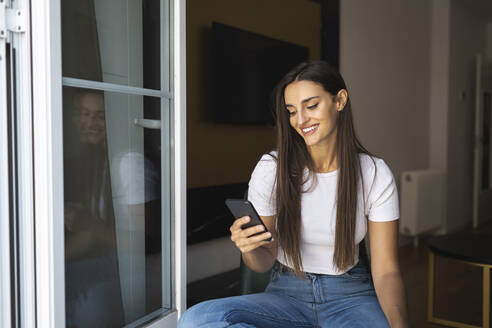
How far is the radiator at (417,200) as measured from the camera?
4473mm

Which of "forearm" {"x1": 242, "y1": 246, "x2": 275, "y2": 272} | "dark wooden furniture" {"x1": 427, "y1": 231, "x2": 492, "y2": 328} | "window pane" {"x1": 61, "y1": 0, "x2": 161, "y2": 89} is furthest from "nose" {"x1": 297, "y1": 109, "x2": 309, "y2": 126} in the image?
"dark wooden furniture" {"x1": 427, "y1": 231, "x2": 492, "y2": 328}

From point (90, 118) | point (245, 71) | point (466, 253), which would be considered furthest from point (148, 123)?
point (466, 253)

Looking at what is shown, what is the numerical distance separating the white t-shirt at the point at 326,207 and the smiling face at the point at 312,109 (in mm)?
131

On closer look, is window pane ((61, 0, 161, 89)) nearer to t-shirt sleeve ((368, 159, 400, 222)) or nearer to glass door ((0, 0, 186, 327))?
glass door ((0, 0, 186, 327))

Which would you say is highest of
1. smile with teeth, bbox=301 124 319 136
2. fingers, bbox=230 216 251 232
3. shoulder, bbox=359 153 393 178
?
smile with teeth, bbox=301 124 319 136

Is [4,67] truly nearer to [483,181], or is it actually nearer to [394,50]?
[394,50]

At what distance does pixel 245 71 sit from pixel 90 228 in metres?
1.55

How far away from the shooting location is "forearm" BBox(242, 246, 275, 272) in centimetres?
150

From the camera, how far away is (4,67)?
1226 mm

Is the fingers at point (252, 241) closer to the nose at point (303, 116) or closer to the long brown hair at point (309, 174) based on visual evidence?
the long brown hair at point (309, 174)

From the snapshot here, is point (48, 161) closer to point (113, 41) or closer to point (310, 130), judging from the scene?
point (113, 41)

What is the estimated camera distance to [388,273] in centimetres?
139

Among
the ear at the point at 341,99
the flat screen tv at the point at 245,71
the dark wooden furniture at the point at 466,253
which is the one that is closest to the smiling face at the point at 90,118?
the ear at the point at 341,99

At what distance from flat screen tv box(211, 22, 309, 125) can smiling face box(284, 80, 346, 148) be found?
3.53ft
